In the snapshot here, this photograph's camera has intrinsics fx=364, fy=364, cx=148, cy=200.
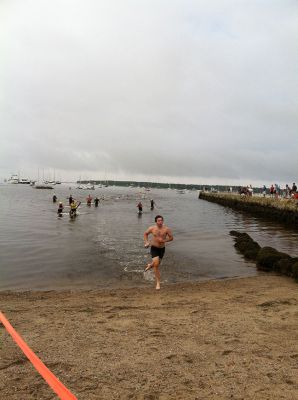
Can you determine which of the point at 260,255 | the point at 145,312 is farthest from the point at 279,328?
the point at 260,255

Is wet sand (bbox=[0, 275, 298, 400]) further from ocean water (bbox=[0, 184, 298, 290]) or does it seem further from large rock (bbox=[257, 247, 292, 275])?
large rock (bbox=[257, 247, 292, 275])

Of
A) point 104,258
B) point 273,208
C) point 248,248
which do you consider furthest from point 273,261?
point 273,208

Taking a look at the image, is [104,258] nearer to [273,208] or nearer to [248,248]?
[248,248]

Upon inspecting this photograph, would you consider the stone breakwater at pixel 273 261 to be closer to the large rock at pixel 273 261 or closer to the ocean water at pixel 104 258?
the large rock at pixel 273 261

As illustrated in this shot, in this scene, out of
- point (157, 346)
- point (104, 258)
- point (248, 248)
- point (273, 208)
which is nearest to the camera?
point (157, 346)

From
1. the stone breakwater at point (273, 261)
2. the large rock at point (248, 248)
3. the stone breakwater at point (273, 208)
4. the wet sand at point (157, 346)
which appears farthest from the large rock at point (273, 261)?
the stone breakwater at point (273, 208)

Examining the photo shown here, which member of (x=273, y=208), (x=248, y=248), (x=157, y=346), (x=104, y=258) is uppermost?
(x=273, y=208)

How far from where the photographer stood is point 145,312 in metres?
6.96

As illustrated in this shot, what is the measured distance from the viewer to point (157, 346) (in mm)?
5164

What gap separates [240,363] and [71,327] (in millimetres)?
2781

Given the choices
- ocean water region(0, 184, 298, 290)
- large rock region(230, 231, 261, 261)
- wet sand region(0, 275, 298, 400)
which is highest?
wet sand region(0, 275, 298, 400)

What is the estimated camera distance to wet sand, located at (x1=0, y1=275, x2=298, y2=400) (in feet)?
13.2

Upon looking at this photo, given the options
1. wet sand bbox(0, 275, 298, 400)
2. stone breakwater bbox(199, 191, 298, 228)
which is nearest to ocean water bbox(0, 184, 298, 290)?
wet sand bbox(0, 275, 298, 400)

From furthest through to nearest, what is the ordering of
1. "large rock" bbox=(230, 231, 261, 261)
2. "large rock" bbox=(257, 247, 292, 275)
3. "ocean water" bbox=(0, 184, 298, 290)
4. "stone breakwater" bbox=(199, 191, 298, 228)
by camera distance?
"stone breakwater" bbox=(199, 191, 298, 228) < "large rock" bbox=(230, 231, 261, 261) < "large rock" bbox=(257, 247, 292, 275) < "ocean water" bbox=(0, 184, 298, 290)
